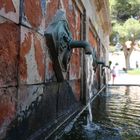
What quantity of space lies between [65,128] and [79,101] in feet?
9.33

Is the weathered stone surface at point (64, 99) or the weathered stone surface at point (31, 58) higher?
the weathered stone surface at point (31, 58)

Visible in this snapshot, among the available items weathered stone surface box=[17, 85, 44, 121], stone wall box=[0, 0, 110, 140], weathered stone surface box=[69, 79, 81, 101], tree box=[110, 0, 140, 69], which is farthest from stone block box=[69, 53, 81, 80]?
tree box=[110, 0, 140, 69]

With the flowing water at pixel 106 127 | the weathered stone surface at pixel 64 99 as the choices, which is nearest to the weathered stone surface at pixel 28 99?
the flowing water at pixel 106 127

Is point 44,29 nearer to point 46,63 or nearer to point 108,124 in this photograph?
point 46,63

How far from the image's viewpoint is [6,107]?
313 cm

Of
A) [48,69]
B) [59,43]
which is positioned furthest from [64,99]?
[59,43]

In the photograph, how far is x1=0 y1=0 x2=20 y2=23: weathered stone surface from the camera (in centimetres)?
298

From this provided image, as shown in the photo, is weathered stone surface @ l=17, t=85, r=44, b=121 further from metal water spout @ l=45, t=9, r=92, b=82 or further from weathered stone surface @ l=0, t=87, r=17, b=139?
metal water spout @ l=45, t=9, r=92, b=82

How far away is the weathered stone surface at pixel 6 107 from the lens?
303cm

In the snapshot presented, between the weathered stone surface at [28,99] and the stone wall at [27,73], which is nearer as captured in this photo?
the stone wall at [27,73]

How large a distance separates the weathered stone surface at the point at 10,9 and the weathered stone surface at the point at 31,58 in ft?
0.70

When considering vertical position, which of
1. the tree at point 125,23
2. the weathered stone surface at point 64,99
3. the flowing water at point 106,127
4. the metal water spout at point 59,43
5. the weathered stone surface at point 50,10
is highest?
the tree at point 125,23

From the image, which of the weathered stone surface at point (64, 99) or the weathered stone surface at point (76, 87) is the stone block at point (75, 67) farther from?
the weathered stone surface at point (64, 99)

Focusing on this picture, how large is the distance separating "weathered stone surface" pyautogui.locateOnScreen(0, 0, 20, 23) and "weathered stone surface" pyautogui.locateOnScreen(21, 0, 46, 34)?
0.50ft
